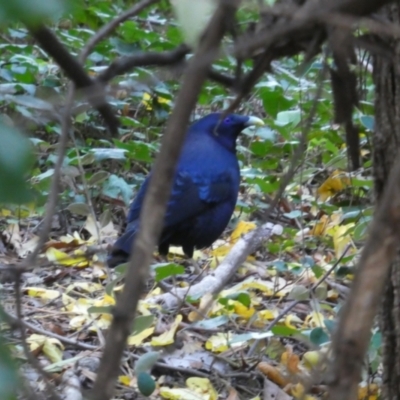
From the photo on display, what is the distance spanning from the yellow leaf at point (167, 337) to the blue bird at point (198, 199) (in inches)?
45.7

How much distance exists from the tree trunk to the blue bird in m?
2.20

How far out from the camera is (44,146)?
4.23m

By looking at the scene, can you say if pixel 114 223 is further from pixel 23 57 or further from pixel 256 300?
pixel 256 300

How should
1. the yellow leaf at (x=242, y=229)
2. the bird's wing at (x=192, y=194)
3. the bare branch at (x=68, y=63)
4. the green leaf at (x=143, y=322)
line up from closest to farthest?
1. the bare branch at (x=68, y=63)
2. the green leaf at (x=143, y=322)
3. the yellow leaf at (x=242, y=229)
4. the bird's wing at (x=192, y=194)

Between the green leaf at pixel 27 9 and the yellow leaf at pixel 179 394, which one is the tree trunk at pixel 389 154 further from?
the green leaf at pixel 27 9

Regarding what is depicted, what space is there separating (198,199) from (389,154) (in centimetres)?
253

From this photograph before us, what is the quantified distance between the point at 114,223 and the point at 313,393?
7.83 ft

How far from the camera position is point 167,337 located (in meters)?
2.48

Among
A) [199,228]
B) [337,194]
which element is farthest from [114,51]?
[337,194]

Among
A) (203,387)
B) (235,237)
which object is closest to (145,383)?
(203,387)

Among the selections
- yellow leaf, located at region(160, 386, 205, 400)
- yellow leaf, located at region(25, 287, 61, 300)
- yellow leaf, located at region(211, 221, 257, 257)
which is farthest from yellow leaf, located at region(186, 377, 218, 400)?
yellow leaf, located at region(211, 221, 257, 257)

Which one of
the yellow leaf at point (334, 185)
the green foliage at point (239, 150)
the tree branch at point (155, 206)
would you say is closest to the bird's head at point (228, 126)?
the green foliage at point (239, 150)

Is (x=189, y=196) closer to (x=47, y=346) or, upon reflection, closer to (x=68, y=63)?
(x=47, y=346)

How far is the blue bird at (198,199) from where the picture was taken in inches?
152
